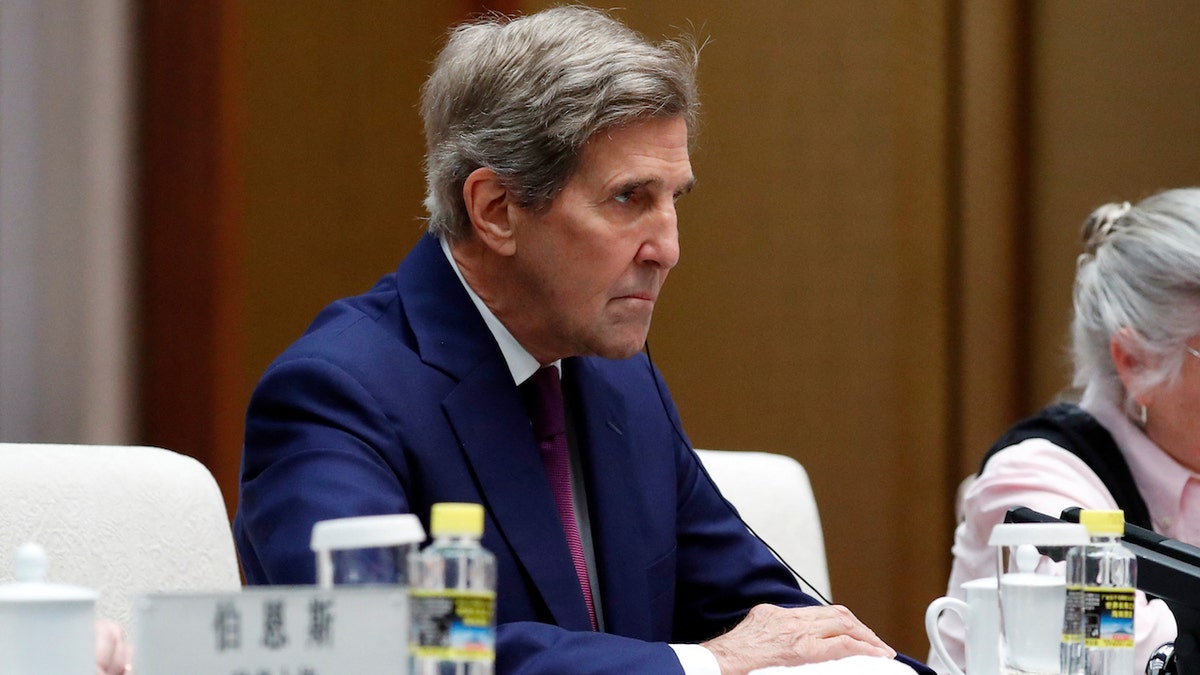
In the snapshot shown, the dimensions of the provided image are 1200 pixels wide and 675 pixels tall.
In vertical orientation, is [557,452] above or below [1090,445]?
above

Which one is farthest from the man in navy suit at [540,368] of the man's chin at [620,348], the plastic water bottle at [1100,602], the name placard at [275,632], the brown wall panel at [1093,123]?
the brown wall panel at [1093,123]

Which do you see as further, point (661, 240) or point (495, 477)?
point (661, 240)

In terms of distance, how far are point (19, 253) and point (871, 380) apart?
1.72 metres

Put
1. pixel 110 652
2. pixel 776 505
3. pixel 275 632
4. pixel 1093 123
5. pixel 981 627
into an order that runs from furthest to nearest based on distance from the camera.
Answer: pixel 1093 123 < pixel 776 505 < pixel 981 627 < pixel 110 652 < pixel 275 632

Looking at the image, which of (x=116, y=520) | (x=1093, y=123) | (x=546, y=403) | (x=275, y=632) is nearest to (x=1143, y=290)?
(x=1093, y=123)

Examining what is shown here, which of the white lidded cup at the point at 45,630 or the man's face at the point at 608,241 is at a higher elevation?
the man's face at the point at 608,241

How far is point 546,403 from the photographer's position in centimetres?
171

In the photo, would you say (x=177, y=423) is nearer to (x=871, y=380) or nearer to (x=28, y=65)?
(x=28, y=65)

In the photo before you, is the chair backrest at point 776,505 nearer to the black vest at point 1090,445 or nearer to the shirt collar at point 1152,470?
the black vest at point 1090,445

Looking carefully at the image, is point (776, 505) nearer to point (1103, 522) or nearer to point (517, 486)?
point (517, 486)

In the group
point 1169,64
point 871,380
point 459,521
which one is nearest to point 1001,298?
point 871,380

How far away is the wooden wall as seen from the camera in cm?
301

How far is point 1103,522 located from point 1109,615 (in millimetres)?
101

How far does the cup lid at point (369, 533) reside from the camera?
2.73 feet
